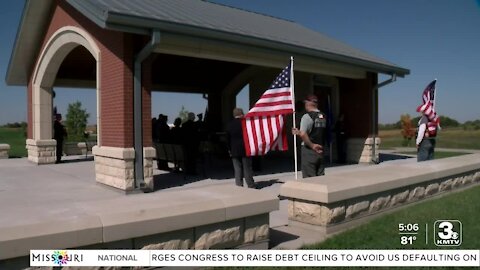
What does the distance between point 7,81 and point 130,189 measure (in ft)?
31.7

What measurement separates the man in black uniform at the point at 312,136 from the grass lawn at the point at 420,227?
1.37 metres

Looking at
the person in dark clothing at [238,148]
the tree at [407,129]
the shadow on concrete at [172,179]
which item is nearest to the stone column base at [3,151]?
the shadow on concrete at [172,179]

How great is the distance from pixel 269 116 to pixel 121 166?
10.1ft

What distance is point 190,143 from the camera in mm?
10438

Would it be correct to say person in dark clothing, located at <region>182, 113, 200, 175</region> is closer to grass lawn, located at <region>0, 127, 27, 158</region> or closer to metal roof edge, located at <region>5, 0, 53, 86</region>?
metal roof edge, located at <region>5, 0, 53, 86</region>

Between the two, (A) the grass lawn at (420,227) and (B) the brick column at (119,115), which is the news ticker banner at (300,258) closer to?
(A) the grass lawn at (420,227)

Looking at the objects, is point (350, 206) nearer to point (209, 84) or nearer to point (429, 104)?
point (429, 104)

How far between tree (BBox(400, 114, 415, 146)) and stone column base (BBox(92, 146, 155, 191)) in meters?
22.3

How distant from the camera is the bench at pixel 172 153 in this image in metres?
10.3

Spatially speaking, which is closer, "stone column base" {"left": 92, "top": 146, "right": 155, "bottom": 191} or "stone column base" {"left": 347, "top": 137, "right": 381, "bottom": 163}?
"stone column base" {"left": 92, "top": 146, "right": 155, "bottom": 191}

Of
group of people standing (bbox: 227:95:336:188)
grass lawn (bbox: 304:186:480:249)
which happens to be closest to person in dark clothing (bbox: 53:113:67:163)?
group of people standing (bbox: 227:95:336:188)

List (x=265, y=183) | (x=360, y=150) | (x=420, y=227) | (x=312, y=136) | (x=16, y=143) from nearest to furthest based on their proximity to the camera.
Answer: (x=420, y=227)
(x=312, y=136)
(x=265, y=183)
(x=360, y=150)
(x=16, y=143)

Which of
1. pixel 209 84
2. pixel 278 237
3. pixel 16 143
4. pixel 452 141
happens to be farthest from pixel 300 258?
pixel 16 143

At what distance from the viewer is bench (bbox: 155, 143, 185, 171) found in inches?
405
